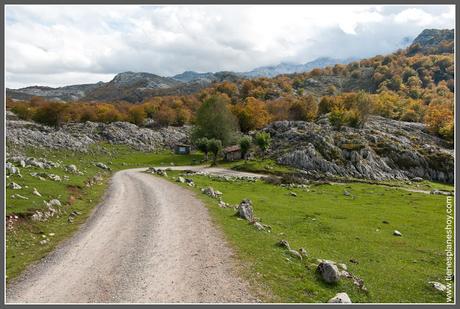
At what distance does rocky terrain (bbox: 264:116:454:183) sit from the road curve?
204 ft

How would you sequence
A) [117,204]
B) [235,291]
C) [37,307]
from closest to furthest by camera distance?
[37,307] < [235,291] < [117,204]

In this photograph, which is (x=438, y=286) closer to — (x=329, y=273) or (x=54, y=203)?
(x=329, y=273)

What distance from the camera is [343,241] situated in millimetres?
31906

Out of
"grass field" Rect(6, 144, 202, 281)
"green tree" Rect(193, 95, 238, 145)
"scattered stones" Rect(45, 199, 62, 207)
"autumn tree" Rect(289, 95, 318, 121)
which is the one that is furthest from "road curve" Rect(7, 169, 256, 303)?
"autumn tree" Rect(289, 95, 318, 121)

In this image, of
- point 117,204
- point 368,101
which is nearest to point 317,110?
point 368,101

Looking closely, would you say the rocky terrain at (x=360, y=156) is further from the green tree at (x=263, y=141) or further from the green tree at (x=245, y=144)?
the green tree at (x=245, y=144)

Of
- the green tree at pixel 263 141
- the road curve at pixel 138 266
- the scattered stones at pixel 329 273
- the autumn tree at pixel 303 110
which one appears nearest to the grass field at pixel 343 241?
the scattered stones at pixel 329 273

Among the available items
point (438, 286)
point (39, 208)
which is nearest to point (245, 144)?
point (39, 208)

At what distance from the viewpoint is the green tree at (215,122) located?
11881cm

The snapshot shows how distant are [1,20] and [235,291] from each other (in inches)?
761

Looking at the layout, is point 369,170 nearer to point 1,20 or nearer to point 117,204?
point 117,204

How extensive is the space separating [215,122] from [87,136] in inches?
1814

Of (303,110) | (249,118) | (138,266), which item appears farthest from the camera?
(303,110)

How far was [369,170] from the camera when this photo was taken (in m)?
91.4
